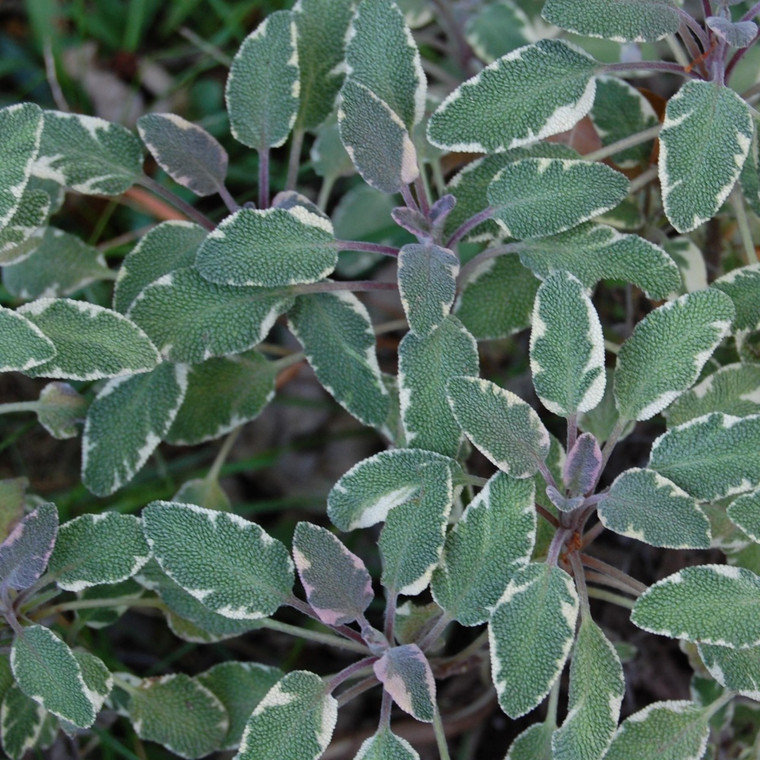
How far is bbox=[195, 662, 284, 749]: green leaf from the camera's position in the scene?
1529mm

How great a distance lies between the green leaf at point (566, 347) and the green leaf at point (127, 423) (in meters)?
0.62

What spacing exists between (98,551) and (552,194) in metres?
0.88

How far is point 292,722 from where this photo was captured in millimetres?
1268

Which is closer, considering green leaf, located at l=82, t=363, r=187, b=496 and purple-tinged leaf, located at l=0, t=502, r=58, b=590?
purple-tinged leaf, located at l=0, t=502, r=58, b=590

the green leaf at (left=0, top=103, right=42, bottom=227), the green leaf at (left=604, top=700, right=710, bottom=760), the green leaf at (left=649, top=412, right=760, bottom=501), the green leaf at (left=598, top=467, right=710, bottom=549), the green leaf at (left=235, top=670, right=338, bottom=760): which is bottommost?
the green leaf at (left=604, top=700, right=710, bottom=760)

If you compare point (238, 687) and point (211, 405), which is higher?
point (211, 405)

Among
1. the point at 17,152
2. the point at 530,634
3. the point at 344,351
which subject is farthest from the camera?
the point at 344,351

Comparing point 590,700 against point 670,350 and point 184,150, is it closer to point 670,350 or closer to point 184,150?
point 670,350

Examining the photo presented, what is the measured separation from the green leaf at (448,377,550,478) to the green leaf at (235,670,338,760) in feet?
1.37

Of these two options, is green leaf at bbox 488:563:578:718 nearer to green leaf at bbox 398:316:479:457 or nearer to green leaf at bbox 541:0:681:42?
green leaf at bbox 398:316:479:457

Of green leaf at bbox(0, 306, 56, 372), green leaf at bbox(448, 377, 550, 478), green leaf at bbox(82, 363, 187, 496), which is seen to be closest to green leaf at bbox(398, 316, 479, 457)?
green leaf at bbox(448, 377, 550, 478)

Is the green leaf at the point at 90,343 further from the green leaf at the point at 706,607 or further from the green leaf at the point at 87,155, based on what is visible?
the green leaf at the point at 706,607

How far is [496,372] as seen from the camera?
210cm

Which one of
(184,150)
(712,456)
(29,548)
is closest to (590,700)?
(712,456)
